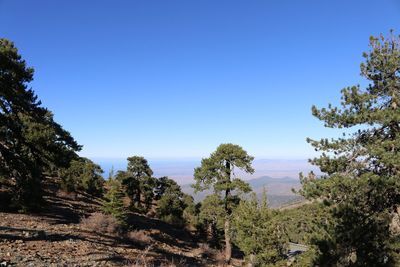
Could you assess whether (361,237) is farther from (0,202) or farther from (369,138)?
(0,202)

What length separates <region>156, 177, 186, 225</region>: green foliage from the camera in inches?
1825

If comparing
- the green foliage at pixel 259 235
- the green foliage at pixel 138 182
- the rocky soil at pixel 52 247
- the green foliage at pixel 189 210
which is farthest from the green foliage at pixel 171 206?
the rocky soil at pixel 52 247

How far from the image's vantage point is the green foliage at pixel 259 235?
978 inches

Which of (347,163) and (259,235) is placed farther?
(259,235)

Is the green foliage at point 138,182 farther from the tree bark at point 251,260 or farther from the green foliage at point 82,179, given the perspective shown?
the tree bark at point 251,260

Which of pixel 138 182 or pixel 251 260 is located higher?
pixel 138 182

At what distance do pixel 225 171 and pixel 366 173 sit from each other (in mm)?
16357

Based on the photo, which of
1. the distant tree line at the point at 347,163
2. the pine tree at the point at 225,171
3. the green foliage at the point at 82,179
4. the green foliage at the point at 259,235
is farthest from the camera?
the green foliage at the point at 82,179

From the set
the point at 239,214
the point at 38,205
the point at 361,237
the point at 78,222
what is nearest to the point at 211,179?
the point at 239,214

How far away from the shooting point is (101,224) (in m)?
25.5

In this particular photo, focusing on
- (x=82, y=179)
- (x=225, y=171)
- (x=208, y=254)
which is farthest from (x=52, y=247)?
(x=82, y=179)

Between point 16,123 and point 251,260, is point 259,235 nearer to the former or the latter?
point 251,260

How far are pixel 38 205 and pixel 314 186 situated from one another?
19.1 metres

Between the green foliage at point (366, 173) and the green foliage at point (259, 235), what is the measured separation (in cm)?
945
